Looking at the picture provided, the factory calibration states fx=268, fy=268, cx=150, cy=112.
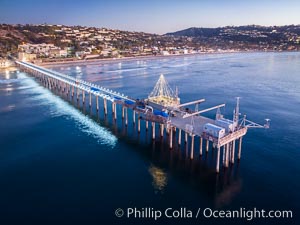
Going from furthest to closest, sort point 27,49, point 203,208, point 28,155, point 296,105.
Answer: point 27,49 → point 296,105 → point 28,155 → point 203,208

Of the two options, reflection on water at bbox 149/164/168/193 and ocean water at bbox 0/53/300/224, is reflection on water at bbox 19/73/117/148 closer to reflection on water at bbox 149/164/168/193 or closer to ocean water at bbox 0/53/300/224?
ocean water at bbox 0/53/300/224

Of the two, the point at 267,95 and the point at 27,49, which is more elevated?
the point at 27,49

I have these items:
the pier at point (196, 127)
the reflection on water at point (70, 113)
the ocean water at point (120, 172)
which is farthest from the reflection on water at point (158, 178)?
the reflection on water at point (70, 113)

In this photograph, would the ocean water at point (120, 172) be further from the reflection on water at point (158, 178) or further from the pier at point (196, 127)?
the pier at point (196, 127)

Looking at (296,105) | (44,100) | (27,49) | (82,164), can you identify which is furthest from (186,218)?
(27,49)

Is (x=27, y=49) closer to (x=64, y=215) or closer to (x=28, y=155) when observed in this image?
(x=28, y=155)

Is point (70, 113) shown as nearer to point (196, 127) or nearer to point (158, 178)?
point (196, 127)

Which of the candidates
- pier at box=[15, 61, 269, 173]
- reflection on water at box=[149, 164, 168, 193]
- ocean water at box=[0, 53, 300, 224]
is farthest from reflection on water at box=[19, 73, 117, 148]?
reflection on water at box=[149, 164, 168, 193]

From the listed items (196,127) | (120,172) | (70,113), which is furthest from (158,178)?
(70,113)

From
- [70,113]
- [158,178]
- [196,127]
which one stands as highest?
[196,127]
